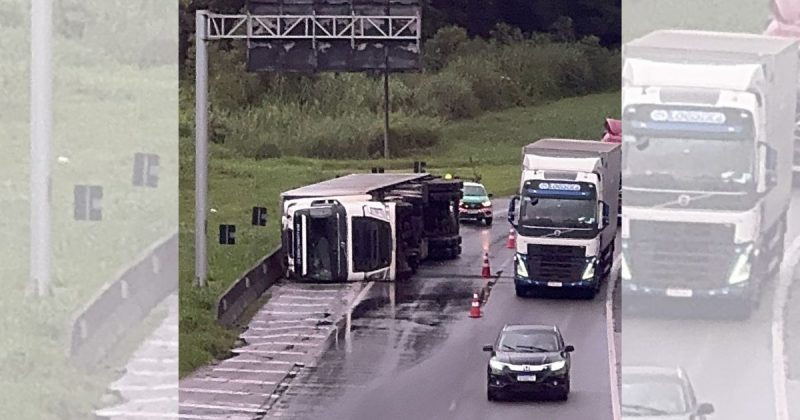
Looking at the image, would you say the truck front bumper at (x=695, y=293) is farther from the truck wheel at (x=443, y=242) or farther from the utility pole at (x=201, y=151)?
the truck wheel at (x=443, y=242)

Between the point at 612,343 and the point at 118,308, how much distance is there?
3883mm

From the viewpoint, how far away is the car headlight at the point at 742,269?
9648 millimetres

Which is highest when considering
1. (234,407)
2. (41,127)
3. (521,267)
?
(41,127)

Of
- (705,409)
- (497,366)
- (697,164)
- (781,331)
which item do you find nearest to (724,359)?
(705,409)

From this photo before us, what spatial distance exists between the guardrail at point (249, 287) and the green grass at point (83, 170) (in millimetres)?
1213

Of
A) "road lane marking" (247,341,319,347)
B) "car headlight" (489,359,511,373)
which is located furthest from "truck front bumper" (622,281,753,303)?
"road lane marking" (247,341,319,347)

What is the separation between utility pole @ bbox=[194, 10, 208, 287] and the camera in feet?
41.6

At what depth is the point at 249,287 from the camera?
13.1 m

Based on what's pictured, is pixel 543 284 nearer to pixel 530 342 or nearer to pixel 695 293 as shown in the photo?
pixel 530 342

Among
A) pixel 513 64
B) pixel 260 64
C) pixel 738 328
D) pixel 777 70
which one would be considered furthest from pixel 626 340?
pixel 260 64

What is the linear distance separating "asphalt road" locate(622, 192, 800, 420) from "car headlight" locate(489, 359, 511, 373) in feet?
4.16

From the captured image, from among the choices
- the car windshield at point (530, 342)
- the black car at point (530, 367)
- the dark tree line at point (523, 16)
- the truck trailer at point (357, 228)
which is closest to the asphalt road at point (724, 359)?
the black car at point (530, 367)

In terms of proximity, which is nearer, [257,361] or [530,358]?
[530,358]

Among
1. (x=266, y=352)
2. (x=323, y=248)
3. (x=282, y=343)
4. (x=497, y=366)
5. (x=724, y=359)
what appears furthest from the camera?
(x=323, y=248)
